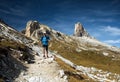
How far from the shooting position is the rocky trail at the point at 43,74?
30.6m

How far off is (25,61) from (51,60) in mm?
4736

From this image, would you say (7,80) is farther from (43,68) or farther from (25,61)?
(25,61)

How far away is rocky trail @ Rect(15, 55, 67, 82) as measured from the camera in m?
30.6

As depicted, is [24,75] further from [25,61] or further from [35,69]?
[25,61]

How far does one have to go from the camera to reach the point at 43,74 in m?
32.9

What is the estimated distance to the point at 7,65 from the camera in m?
33.7

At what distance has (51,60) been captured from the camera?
131 feet

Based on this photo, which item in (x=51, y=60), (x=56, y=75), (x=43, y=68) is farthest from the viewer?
(x=51, y=60)

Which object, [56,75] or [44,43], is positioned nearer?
[56,75]

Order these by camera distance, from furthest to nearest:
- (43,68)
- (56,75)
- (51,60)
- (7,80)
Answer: (51,60) < (43,68) < (56,75) < (7,80)

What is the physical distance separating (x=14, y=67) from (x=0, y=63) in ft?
7.78

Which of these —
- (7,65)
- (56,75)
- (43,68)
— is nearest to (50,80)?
(56,75)

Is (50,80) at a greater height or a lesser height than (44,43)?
lesser

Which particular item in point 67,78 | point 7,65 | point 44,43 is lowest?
point 67,78
